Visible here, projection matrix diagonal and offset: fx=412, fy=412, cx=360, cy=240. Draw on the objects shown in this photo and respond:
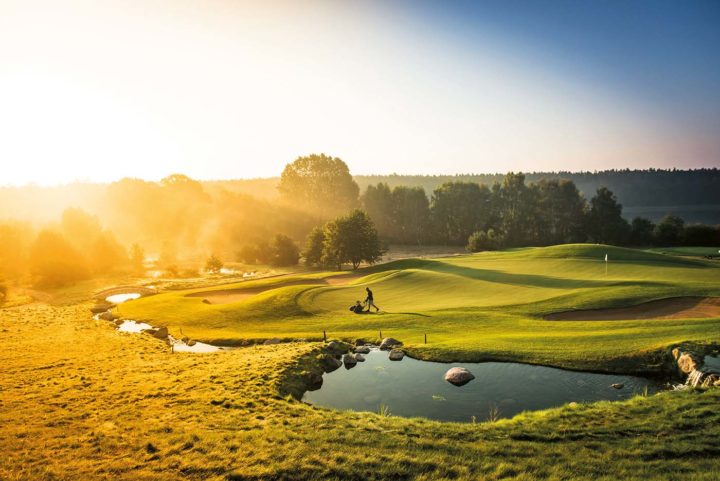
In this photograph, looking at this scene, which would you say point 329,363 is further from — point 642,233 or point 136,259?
point 642,233

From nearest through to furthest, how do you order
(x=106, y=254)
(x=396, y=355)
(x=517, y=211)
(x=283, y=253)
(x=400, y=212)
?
(x=396, y=355)
(x=106, y=254)
(x=283, y=253)
(x=517, y=211)
(x=400, y=212)

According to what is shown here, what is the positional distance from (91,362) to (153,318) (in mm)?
13972

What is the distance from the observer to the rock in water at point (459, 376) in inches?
796

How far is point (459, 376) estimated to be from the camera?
2042cm

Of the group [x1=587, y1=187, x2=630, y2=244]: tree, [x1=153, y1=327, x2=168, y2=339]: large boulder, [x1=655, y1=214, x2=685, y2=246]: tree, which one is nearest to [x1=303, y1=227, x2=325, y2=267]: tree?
[x1=153, y1=327, x2=168, y2=339]: large boulder

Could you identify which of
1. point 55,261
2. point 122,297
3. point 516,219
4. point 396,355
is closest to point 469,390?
point 396,355

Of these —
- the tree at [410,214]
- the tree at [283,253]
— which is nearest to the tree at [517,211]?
the tree at [410,214]

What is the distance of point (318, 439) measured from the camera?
43.1 ft

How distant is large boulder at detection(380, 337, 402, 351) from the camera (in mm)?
26200

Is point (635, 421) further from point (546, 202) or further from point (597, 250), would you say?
point (546, 202)

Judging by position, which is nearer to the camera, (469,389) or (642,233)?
(469,389)

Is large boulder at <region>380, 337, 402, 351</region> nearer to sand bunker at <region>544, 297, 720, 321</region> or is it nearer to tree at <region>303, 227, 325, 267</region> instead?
sand bunker at <region>544, 297, 720, 321</region>

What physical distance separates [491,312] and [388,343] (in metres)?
10.7

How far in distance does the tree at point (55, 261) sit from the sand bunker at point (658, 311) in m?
75.1
